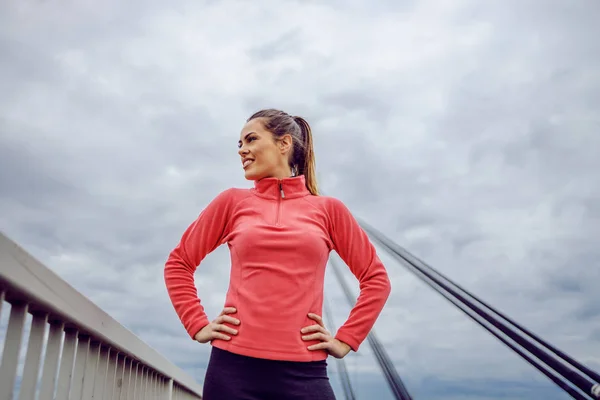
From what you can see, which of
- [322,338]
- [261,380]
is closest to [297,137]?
[322,338]

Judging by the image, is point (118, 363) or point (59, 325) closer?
point (59, 325)

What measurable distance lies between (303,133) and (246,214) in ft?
1.30

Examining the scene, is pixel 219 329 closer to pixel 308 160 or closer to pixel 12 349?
pixel 12 349

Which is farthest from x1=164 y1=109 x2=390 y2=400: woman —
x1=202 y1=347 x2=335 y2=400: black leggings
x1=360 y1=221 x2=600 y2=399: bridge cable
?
x1=360 y1=221 x2=600 y2=399: bridge cable

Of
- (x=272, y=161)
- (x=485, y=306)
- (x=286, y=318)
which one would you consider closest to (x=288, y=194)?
(x=272, y=161)

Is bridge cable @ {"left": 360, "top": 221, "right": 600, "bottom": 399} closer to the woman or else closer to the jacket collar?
the woman

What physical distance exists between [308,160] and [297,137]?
85 millimetres

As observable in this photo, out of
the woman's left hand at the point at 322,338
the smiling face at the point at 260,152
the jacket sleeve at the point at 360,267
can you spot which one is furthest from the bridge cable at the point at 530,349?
the smiling face at the point at 260,152

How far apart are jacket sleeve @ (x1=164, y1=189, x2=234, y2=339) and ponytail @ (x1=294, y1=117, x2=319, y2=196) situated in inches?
10.4

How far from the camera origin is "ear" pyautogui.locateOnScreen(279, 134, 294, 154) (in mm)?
1694

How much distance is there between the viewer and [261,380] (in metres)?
1.31

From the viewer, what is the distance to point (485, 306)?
4.70 feet

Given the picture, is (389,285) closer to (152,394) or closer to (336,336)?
(336,336)

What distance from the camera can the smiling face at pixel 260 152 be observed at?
1.64 meters
